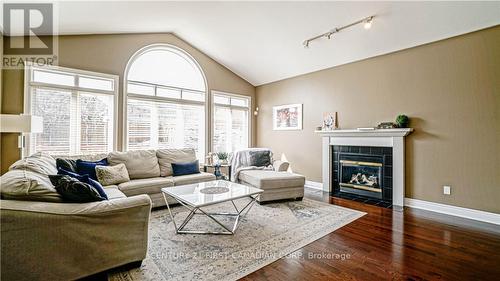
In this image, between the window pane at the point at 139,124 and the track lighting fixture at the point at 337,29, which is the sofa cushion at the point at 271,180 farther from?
the track lighting fixture at the point at 337,29

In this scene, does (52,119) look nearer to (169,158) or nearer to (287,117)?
(169,158)

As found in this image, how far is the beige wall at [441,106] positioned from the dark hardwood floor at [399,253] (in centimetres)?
65

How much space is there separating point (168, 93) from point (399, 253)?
4.97 metres

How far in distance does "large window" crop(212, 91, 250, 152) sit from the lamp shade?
3511mm

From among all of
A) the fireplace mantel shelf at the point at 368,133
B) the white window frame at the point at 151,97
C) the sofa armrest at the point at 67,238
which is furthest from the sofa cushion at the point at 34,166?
the fireplace mantel shelf at the point at 368,133

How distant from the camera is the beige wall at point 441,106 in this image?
313 centimetres

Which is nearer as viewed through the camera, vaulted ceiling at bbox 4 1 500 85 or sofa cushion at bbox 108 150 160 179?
vaulted ceiling at bbox 4 1 500 85

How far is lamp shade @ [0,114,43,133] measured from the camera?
108 inches

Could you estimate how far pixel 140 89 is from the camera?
4.75 meters

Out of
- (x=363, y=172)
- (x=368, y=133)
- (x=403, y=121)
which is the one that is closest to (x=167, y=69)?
(x=368, y=133)

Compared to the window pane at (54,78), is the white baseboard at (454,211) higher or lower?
lower

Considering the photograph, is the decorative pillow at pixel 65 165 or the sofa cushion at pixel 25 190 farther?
the decorative pillow at pixel 65 165

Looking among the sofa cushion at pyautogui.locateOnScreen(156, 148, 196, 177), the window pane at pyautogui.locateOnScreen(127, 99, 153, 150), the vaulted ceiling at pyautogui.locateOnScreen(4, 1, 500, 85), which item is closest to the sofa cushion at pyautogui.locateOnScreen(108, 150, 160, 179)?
the sofa cushion at pyautogui.locateOnScreen(156, 148, 196, 177)

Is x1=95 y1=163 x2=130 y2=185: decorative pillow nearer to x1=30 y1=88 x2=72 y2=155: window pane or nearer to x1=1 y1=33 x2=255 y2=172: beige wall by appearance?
x1=1 y1=33 x2=255 y2=172: beige wall
